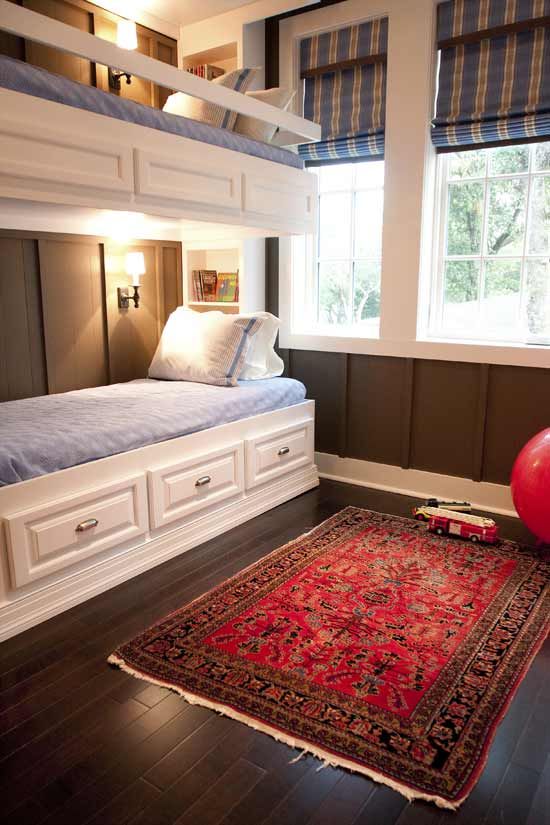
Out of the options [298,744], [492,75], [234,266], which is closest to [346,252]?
[234,266]

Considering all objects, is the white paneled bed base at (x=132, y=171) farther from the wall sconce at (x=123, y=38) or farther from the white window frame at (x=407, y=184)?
the wall sconce at (x=123, y=38)

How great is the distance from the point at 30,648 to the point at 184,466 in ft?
3.26

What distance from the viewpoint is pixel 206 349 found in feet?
11.3

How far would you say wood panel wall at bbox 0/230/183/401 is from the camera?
3.02 m

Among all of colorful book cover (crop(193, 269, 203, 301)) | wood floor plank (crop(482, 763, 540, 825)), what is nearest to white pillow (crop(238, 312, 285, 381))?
colorful book cover (crop(193, 269, 203, 301))

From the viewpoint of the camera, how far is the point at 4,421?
8.23 ft

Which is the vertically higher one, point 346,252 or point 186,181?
point 186,181

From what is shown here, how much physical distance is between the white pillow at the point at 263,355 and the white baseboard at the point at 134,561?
62cm

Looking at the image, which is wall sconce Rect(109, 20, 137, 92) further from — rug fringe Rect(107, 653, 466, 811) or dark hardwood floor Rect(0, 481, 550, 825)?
rug fringe Rect(107, 653, 466, 811)

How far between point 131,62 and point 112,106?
18 centimetres

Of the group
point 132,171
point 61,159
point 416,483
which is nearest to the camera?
point 61,159

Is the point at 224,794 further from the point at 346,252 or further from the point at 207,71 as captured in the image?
the point at 207,71

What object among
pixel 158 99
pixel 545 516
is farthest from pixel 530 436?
pixel 158 99

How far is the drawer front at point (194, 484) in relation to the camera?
8.92 ft
